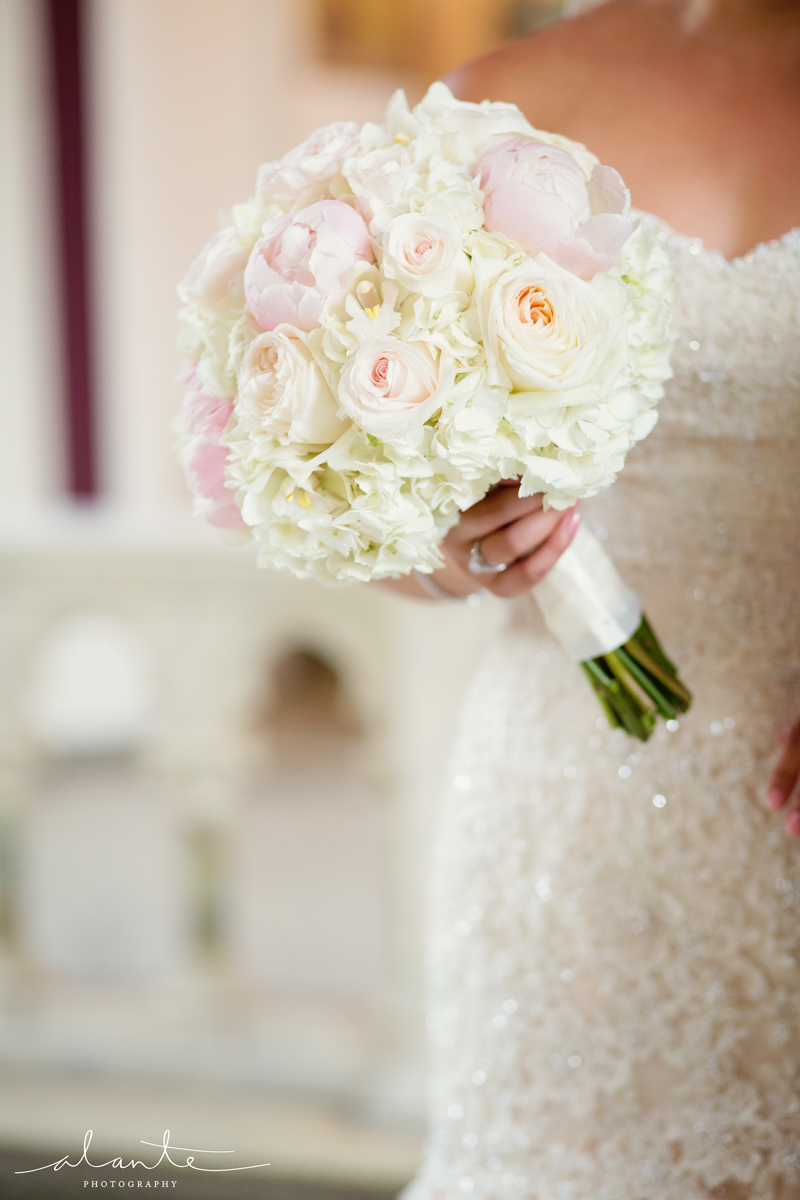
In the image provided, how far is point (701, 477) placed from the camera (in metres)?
1.31

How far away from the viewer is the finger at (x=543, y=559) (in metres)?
1.06

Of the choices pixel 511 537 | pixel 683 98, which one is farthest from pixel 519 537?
pixel 683 98

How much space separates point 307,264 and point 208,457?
0.21 m

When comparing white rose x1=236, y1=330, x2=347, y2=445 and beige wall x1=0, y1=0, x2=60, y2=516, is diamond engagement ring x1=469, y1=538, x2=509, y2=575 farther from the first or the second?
beige wall x1=0, y1=0, x2=60, y2=516

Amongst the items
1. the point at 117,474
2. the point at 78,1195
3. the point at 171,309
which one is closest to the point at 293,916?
the point at 78,1195

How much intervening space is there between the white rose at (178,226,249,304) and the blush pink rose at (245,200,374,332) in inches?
2.5

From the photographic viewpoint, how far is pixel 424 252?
2.92 feet

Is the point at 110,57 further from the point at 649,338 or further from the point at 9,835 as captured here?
the point at 649,338

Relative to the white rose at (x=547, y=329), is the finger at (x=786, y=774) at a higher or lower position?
lower

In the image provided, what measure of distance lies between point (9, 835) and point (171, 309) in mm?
3273

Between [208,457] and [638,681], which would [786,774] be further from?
[208,457]

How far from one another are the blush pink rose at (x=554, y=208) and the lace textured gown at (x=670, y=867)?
0.33 metres

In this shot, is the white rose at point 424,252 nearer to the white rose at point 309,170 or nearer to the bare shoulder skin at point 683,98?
the white rose at point 309,170

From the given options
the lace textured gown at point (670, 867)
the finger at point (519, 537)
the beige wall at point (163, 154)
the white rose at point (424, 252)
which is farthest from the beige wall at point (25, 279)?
the white rose at point (424, 252)
